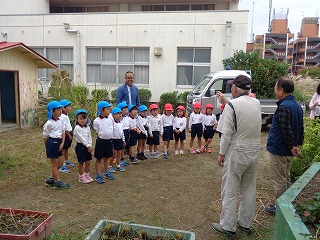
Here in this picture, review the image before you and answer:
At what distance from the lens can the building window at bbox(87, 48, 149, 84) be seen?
1480cm

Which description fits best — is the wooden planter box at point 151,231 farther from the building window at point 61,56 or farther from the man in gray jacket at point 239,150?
the building window at point 61,56

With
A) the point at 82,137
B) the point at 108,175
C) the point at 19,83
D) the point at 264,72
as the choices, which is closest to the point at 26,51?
the point at 19,83

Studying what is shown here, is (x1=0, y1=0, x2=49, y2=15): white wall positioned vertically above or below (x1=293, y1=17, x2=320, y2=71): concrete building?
below

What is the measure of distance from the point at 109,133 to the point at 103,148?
0.31 meters

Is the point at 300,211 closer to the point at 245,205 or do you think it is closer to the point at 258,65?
the point at 245,205

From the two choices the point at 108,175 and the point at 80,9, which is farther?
the point at 80,9

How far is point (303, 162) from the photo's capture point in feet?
16.8

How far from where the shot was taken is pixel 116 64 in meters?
15.0

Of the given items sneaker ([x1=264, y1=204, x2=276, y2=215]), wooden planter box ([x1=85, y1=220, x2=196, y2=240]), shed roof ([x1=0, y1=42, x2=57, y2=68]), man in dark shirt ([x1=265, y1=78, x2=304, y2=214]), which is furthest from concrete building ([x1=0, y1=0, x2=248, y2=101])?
wooden planter box ([x1=85, y1=220, x2=196, y2=240])

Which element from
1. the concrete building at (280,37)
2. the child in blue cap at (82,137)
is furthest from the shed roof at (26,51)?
the concrete building at (280,37)

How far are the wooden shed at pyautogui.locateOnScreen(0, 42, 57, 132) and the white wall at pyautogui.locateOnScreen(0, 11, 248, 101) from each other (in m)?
4.08

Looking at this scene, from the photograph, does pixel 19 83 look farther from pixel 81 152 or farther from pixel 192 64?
pixel 192 64

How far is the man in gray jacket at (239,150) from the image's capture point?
11.2ft

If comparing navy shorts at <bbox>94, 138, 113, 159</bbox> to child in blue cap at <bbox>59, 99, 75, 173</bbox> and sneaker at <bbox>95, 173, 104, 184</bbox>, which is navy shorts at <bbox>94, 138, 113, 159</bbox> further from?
child in blue cap at <bbox>59, 99, 75, 173</bbox>
